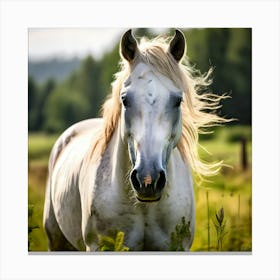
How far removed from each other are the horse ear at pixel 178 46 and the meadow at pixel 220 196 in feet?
2.69

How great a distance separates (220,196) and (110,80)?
46.6 inches

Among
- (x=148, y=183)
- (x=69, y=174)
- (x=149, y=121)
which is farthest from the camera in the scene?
(x=69, y=174)

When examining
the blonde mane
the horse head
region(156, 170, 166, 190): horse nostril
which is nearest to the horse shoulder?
the blonde mane

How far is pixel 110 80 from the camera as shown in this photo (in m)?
4.72

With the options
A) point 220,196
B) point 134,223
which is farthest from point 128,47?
point 220,196

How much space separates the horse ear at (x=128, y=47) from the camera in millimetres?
3811

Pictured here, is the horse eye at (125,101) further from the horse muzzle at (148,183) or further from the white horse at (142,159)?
the horse muzzle at (148,183)

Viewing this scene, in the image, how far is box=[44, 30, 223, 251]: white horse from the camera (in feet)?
11.6

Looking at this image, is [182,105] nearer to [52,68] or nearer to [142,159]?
[142,159]
